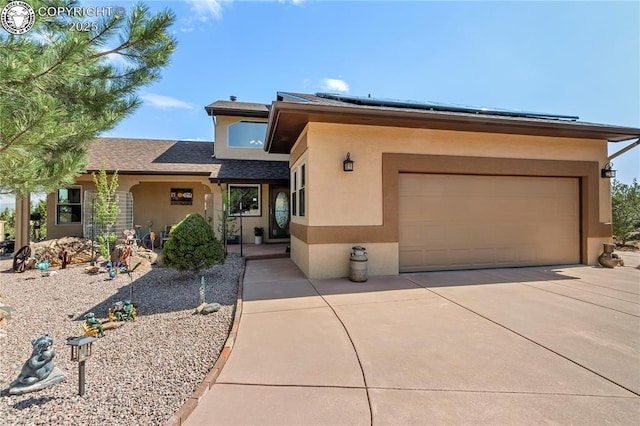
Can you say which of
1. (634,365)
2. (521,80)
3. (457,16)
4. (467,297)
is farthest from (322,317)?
(521,80)

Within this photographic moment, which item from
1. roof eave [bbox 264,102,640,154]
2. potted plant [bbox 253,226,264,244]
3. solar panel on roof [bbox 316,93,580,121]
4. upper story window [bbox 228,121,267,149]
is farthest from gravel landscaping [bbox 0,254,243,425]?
upper story window [bbox 228,121,267,149]

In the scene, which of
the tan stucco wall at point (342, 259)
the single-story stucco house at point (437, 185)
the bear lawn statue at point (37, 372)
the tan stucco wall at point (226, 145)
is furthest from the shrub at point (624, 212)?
the bear lawn statue at point (37, 372)

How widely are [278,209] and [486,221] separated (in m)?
8.05

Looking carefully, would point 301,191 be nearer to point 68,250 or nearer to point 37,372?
point 37,372

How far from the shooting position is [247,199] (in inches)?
488

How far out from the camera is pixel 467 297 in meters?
4.99

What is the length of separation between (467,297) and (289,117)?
4.93 meters

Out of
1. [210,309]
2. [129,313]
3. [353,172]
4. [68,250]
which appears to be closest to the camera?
[129,313]

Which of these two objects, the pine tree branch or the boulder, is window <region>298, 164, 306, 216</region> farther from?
the boulder

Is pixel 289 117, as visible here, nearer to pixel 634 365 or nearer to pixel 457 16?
pixel 457 16

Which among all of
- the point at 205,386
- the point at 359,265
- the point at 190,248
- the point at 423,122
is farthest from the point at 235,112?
the point at 205,386

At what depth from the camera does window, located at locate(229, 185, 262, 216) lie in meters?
12.1

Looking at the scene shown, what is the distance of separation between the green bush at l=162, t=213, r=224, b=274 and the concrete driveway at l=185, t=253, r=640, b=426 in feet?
5.85

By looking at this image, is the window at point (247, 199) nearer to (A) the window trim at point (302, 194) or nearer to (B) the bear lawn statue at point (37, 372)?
(A) the window trim at point (302, 194)
